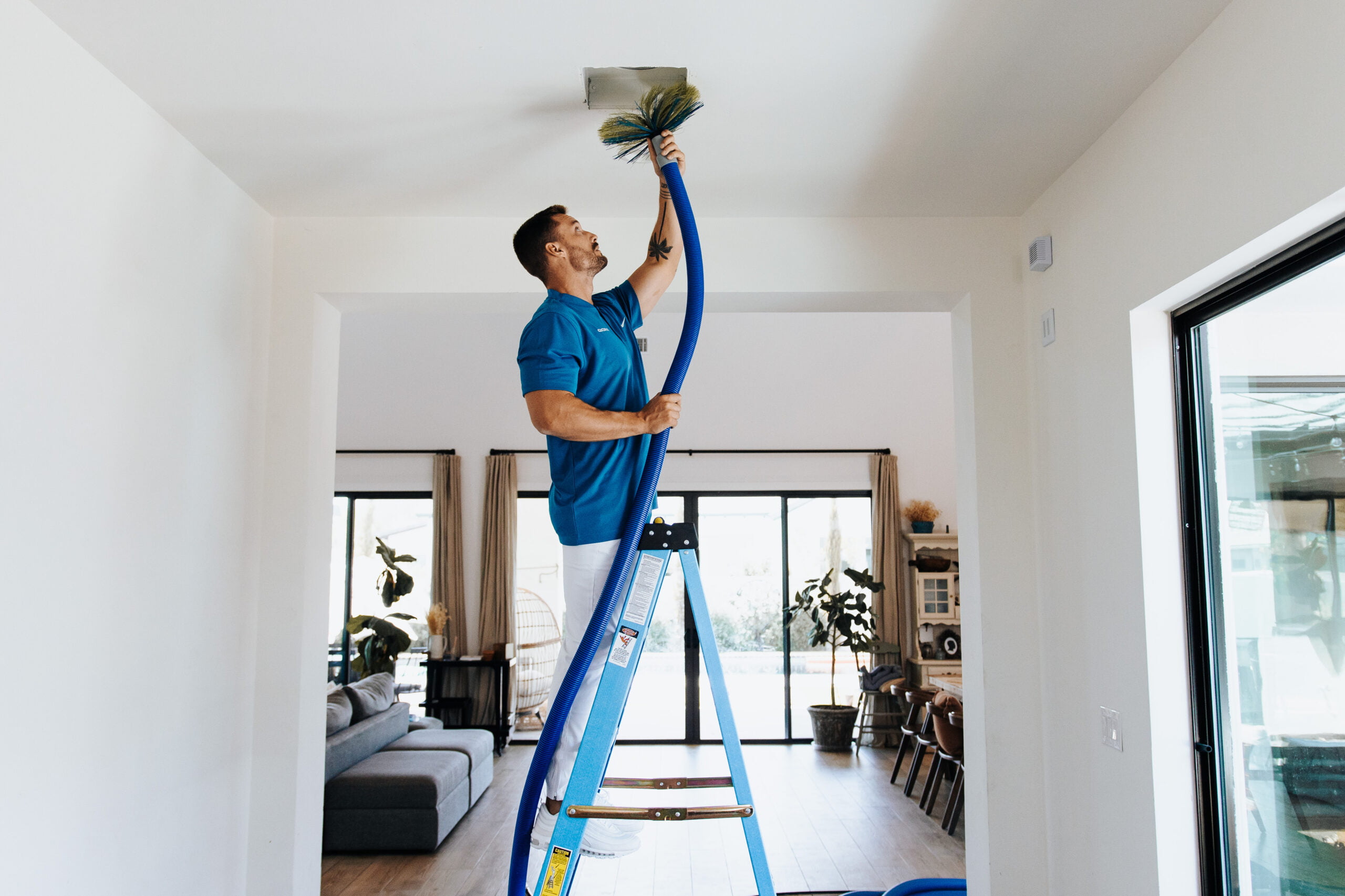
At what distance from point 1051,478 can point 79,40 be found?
120 inches

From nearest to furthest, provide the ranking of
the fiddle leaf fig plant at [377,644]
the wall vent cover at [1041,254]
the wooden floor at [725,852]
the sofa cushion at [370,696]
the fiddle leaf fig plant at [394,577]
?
the wall vent cover at [1041,254] < the wooden floor at [725,852] < the sofa cushion at [370,696] < the fiddle leaf fig plant at [377,644] < the fiddle leaf fig plant at [394,577]

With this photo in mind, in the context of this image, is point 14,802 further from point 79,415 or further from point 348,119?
point 348,119

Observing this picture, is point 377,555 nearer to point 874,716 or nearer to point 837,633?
point 837,633

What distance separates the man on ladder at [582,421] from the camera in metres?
1.93

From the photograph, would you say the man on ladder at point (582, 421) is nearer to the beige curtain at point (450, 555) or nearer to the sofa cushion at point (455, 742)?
the sofa cushion at point (455, 742)

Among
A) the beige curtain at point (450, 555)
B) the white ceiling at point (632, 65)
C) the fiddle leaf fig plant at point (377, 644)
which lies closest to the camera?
the white ceiling at point (632, 65)

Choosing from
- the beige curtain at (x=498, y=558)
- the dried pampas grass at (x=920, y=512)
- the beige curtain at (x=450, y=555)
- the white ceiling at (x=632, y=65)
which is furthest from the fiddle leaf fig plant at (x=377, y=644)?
the white ceiling at (x=632, y=65)

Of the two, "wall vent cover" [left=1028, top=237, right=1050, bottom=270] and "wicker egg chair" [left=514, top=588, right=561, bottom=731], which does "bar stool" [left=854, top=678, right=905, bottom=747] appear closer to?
"wicker egg chair" [left=514, top=588, right=561, bottom=731]

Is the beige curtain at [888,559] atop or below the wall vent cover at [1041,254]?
below

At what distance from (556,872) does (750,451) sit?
6576mm

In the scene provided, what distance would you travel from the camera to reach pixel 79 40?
7.03 feet

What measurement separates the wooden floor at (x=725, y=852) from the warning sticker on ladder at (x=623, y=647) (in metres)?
2.78

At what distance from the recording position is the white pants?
6.36 ft

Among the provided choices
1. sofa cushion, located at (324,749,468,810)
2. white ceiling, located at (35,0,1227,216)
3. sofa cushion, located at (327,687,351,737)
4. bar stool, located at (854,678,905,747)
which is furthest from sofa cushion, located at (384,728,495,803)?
white ceiling, located at (35,0,1227,216)
